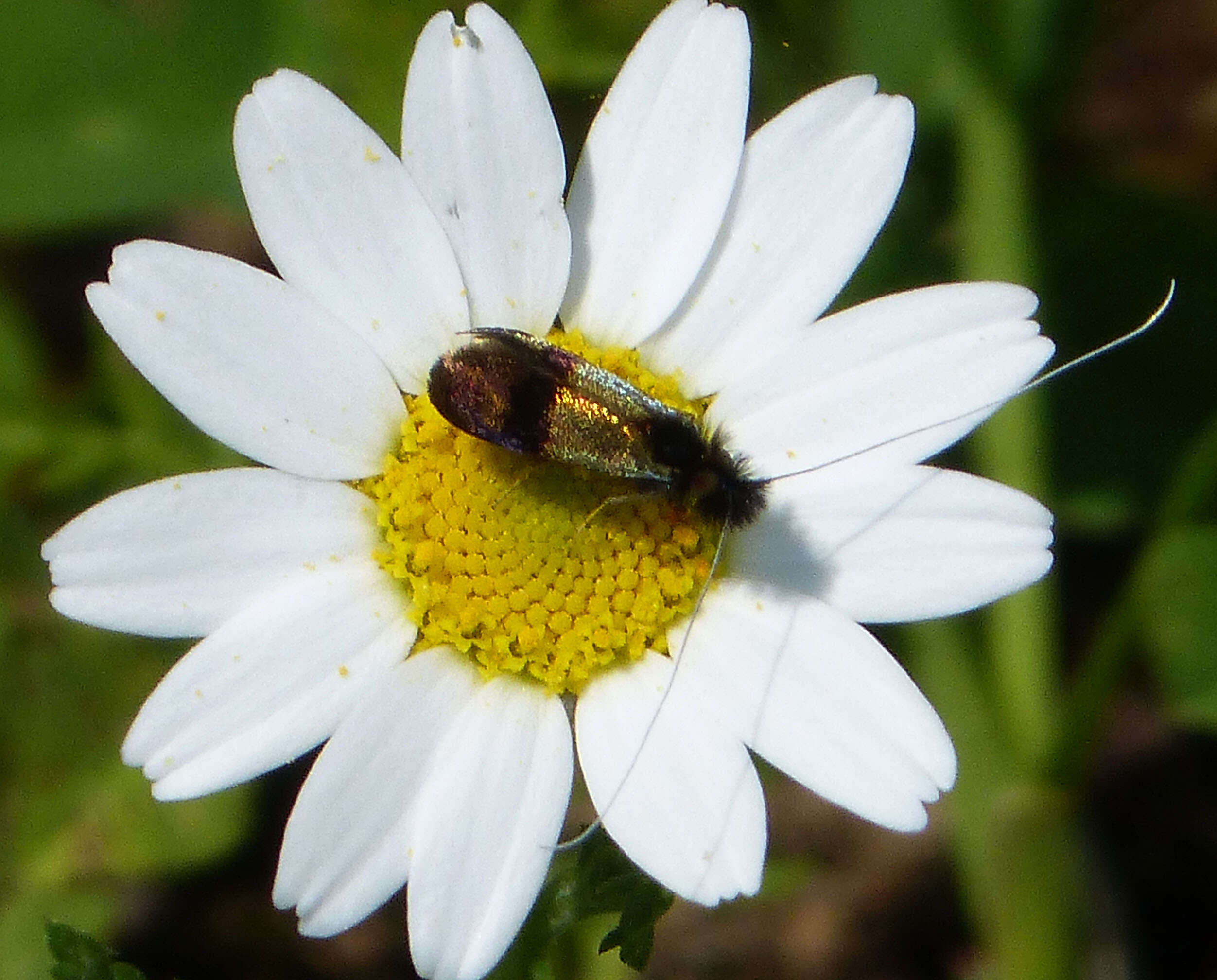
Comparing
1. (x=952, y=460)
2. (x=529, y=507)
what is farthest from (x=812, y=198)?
(x=952, y=460)

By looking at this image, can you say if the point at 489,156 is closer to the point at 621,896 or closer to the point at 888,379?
the point at 888,379

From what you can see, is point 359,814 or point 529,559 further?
point 529,559

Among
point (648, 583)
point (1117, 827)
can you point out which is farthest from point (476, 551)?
point (1117, 827)

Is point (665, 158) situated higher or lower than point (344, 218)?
higher

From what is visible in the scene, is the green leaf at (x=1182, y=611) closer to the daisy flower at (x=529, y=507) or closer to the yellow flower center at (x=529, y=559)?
the daisy flower at (x=529, y=507)

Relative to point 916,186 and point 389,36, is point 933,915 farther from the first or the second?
point 389,36

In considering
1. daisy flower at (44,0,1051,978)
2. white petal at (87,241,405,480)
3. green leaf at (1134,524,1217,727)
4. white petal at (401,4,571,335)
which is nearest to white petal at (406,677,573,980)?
daisy flower at (44,0,1051,978)

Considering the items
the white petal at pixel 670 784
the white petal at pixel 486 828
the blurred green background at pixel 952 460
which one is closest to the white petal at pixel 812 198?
the white petal at pixel 670 784
